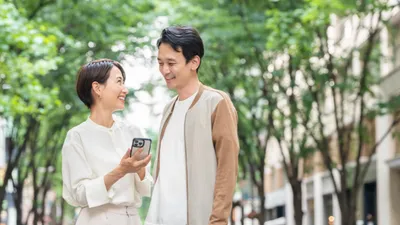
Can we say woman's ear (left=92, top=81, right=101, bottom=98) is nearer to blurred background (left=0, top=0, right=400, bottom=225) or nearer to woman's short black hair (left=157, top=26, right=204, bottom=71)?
woman's short black hair (left=157, top=26, right=204, bottom=71)

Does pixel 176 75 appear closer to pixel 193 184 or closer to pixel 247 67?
pixel 193 184

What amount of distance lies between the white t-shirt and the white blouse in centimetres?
27

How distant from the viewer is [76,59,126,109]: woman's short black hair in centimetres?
534

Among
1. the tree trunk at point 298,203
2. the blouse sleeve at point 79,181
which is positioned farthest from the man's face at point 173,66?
the tree trunk at point 298,203

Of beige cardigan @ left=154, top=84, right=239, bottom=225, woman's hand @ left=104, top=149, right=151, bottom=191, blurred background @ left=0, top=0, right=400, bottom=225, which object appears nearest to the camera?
beige cardigan @ left=154, top=84, right=239, bottom=225

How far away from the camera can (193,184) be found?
493cm

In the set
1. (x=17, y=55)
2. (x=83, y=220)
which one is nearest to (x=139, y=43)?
(x=17, y=55)

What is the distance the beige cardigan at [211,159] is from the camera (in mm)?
4859

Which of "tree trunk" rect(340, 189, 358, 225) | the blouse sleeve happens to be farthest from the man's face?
"tree trunk" rect(340, 189, 358, 225)

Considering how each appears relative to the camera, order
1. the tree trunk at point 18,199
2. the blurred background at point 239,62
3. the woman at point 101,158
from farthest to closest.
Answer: the tree trunk at point 18,199 < the blurred background at point 239,62 < the woman at point 101,158

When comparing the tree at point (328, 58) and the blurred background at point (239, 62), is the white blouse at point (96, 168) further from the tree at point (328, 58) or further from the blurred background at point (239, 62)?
the tree at point (328, 58)

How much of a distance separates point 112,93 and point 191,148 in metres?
0.63

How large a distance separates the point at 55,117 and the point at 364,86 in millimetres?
10797

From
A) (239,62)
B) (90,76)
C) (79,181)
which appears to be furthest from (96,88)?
(239,62)
